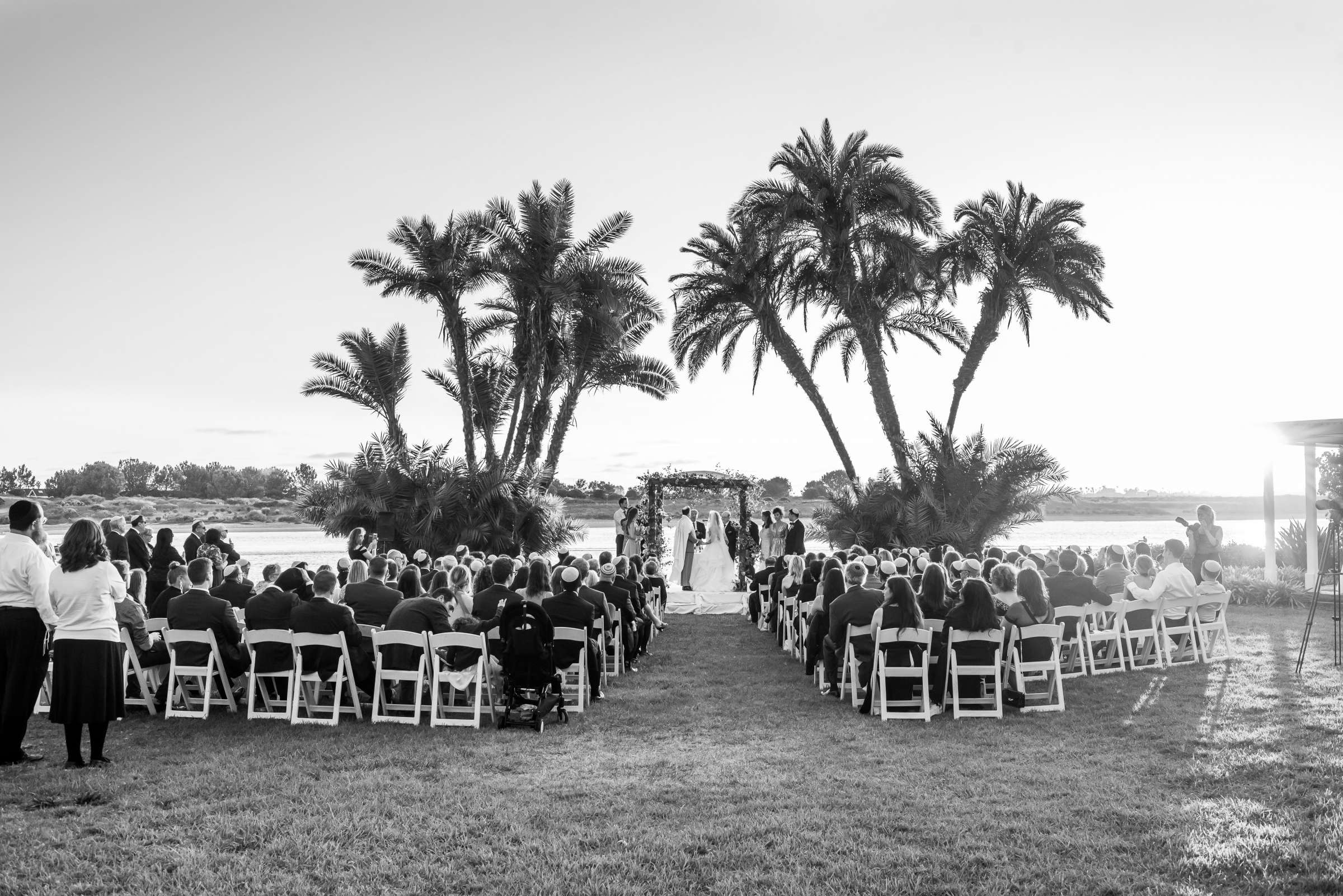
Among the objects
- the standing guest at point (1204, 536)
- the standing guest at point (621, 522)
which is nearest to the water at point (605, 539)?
the standing guest at point (621, 522)

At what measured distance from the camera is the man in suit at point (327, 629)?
8.55 meters

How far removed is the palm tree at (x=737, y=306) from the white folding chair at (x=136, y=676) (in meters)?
21.2

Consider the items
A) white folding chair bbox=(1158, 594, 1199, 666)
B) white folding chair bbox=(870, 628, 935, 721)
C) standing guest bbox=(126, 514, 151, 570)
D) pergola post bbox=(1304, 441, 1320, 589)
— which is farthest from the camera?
pergola post bbox=(1304, 441, 1320, 589)

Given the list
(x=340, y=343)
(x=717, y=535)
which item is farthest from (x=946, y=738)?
(x=340, y=343)

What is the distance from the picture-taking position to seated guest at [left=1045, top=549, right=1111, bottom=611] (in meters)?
10.8

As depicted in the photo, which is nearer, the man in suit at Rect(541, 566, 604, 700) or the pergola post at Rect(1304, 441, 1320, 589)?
the man in suit at Rect(541, 566, 604, 700)

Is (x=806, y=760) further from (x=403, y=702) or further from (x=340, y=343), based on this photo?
(x=340, y=343)

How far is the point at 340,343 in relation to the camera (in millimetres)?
28172

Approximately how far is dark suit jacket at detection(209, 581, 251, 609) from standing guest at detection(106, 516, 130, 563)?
3.27 meters

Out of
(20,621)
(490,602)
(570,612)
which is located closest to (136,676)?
(20,621)

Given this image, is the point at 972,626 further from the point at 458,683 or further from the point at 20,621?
the point at 20,621

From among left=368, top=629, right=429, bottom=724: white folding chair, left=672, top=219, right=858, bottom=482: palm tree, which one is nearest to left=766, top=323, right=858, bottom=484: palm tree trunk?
left=672, top=219, right=858, bottom=482: palm tree

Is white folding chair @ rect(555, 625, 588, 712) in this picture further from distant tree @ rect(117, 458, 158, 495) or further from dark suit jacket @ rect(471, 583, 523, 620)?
distant tree @ rect(117, 458, 158, 495)

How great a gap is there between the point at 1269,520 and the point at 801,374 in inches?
524
